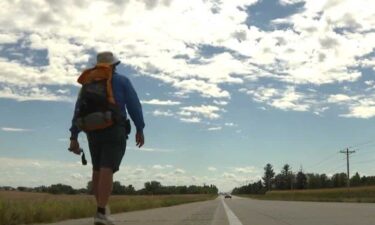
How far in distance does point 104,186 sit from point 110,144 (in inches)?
19.6

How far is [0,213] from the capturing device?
9.08 metres

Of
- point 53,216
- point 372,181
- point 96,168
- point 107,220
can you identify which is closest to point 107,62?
point 96,168

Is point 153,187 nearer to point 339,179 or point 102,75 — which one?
point 339,179

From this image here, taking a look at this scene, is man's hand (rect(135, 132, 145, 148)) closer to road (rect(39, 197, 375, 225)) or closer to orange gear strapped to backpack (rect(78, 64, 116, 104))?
orange gear strapped to backpack (rect(78, 64, 116, 104))

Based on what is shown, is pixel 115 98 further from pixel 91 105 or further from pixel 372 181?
pixel 372 181

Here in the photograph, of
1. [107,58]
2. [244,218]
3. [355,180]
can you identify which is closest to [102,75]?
[107,58]

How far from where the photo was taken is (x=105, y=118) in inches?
263

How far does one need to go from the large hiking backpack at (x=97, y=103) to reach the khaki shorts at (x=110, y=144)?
0.09 metres

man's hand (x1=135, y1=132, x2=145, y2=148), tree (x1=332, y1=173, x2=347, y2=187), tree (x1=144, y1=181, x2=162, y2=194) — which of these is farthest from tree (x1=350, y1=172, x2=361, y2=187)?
man's hand (x1=135, y1=132, x2=145, y2=148)

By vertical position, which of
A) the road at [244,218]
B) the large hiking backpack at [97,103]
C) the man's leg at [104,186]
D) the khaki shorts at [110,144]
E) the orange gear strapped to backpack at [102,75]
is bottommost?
the road at [244,218]

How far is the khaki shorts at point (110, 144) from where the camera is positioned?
6.72 meters

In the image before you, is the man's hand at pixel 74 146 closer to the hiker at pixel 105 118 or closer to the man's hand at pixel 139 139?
the hiker at pixel 105 118

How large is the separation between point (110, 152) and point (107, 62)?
1085mm

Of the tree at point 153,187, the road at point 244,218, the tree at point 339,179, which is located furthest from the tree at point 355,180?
the road at point 244,218
